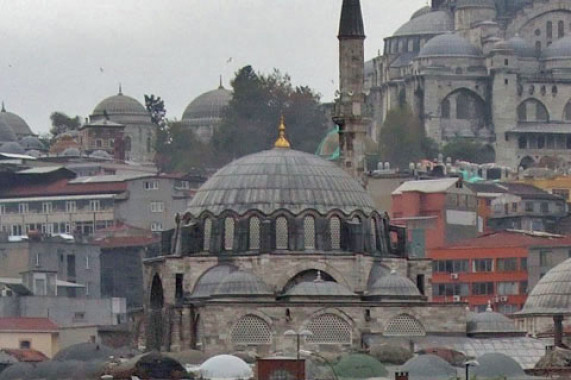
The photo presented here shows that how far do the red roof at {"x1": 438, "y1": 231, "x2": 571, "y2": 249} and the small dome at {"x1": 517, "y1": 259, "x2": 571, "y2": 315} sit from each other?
923 inches

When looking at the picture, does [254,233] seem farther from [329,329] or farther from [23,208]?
[23,208]

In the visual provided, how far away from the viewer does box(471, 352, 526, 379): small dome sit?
7769cm

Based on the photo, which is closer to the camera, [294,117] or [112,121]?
[294,117]

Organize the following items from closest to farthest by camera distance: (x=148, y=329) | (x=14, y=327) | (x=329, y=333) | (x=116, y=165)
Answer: (x=329, y=333) < (x=148, y=329) < (x=14, y=327) < (x=116, y=165)

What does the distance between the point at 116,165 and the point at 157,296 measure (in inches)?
2862

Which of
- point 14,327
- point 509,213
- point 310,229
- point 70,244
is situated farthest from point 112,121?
point 310,229

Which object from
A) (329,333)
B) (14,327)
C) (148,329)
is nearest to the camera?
(329,333)

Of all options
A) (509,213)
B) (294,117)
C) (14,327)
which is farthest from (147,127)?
(14,327)

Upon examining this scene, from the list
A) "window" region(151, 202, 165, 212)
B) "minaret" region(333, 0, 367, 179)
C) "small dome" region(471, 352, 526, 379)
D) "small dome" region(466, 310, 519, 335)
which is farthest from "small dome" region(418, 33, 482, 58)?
Answer: "small dome" region(471, 352, 526, 379)

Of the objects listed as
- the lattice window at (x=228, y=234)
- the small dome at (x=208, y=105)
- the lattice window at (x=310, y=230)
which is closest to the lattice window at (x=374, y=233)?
the lattice window at (x=310, y=230)

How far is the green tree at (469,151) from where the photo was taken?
561 feet

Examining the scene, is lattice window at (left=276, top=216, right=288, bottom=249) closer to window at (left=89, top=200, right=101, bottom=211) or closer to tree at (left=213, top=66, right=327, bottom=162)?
window at (left=89, top=200, right=101, bottom=211)

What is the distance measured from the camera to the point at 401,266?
92.0m

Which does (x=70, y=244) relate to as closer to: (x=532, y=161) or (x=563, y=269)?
(x=563, y=269)
